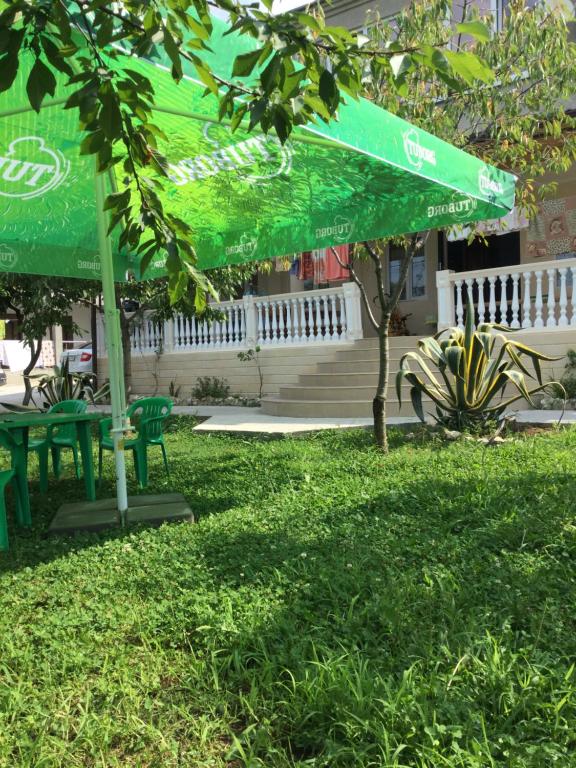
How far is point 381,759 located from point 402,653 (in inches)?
23.0

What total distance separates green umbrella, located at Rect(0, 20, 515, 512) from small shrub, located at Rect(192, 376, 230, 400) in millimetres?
6282

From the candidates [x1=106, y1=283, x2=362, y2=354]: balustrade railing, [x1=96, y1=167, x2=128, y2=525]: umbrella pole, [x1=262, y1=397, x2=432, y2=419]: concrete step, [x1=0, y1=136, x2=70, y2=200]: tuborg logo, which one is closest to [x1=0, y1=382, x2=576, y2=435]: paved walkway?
[x1=262, y1=397, x2=432, y2=419]: concrete step

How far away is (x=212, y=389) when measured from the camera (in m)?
12.8

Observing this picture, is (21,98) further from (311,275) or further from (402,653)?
(311,275)

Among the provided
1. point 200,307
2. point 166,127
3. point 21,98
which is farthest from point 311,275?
point 200,307

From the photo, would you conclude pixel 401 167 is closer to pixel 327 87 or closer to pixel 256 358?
pixel 327 87

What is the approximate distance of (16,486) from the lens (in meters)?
4.48

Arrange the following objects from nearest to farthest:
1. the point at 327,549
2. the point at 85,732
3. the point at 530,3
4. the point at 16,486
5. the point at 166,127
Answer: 1. the point at 85,732
2. the point at 327,549
3. the point at 166,127
4. the point at 16,486
5. the point at 530,3

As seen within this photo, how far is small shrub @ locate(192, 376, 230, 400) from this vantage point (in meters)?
12.7

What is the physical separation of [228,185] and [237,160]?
56cm

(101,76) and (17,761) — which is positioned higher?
(101,76)

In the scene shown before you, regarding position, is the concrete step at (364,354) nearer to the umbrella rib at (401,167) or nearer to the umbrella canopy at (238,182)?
the umbrella canopy at (238,182)

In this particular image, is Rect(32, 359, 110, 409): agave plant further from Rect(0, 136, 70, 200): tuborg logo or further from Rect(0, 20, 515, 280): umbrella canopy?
Rect(0, 136, 70, 200): tuborg logo

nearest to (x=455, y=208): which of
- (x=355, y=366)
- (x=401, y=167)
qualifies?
(x=401, y=167)
